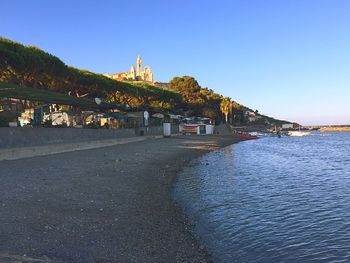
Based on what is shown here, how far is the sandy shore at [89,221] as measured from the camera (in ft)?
19.5

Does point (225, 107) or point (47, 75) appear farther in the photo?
point (225, 107)

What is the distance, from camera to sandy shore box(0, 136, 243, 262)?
5.95 meters

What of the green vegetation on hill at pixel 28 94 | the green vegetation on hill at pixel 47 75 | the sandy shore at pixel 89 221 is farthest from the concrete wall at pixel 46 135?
the green vegetation on hill at pixel 47 75

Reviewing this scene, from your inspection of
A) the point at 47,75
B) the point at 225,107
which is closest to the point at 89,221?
the point at 47,75

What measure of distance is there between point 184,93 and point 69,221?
8739cm

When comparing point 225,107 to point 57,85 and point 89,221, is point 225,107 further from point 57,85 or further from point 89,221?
point 89,221

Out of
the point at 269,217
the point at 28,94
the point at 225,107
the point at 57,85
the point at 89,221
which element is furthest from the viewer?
the point at 225,107

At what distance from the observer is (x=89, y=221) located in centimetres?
784

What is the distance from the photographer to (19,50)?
33.4 m

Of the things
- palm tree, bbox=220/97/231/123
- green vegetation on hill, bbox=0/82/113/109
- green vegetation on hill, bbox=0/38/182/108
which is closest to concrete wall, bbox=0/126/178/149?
green vegetation on hill, bbox=0/82/113/109

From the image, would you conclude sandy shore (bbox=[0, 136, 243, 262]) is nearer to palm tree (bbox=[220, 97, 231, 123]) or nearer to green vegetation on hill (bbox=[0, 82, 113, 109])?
green vegetation on hill (bbox=[0, 82, 113, 109])

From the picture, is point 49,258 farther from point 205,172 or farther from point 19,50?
point 19,50

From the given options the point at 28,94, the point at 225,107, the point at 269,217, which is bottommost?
the point at 269,217

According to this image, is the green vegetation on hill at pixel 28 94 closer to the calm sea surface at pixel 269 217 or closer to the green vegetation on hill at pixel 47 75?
the green vegetation on hill at pixel 47 75
